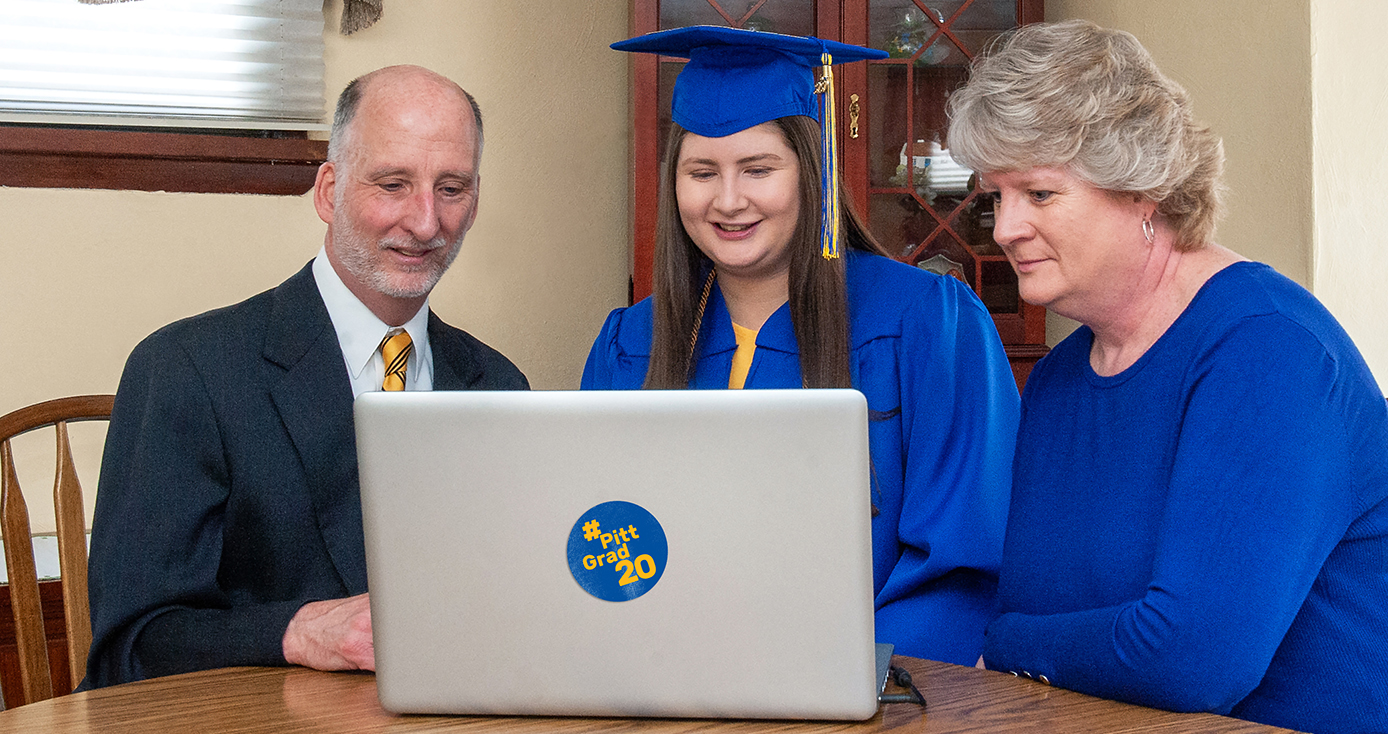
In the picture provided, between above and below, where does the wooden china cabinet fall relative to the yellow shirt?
above

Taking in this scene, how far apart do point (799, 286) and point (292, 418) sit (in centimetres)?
68

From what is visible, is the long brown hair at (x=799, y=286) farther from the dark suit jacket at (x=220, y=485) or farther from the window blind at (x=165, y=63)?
the window blind at (x=165, y=63)

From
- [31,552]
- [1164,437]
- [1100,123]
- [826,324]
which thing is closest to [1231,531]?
[1164,437]

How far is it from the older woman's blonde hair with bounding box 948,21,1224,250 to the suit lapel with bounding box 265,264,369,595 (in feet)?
2.76

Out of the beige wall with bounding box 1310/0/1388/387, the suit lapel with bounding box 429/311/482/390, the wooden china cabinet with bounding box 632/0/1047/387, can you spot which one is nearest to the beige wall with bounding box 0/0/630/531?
the wooden china cabinet with bounding box 632/0/1047/387

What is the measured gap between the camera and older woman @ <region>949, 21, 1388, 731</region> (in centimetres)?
99

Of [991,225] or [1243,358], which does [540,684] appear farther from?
[991,225]

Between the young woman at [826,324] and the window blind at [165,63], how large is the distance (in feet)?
3.64

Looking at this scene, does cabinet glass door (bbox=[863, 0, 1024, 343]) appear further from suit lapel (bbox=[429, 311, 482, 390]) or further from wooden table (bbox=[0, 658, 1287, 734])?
wooden table (bbox=[0, 658, 1287, 734])

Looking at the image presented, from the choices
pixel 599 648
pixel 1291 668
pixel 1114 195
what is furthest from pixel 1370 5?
pixel 599 648

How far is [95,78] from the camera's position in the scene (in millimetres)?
2295

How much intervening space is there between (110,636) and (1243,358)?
1.20 meters

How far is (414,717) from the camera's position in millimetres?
944

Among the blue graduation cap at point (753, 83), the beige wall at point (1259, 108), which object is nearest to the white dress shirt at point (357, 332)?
the blue graduation cap at point (753, 83)
